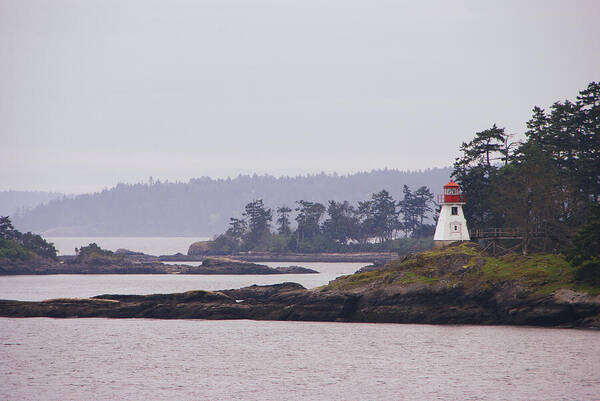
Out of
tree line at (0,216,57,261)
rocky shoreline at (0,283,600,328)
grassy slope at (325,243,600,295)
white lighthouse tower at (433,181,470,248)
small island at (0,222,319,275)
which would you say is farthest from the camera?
tree line at (0,216,57,261)

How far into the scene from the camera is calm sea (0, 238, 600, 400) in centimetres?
4841

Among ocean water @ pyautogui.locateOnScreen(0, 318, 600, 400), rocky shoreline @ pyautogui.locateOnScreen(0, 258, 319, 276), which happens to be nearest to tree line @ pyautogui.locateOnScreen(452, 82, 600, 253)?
ocean water @ pyautogui.locateOnScreen(0, 318, 600, 400)

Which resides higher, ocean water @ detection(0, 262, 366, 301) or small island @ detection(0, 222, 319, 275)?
small island @ detection(0, 222, 319, 275)

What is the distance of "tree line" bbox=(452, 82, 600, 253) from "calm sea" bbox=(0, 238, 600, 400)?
21.2 meters

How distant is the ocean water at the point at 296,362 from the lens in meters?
48.3

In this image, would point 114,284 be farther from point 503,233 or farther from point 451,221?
point 503,233

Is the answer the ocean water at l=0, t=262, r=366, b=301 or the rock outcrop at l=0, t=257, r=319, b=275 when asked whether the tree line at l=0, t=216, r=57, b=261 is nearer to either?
the rock outcrop at l=0, t=257, r=319, b=275

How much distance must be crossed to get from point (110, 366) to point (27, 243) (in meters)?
123

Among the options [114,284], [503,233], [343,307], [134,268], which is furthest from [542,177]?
[134,268]

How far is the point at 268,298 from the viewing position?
8375cm

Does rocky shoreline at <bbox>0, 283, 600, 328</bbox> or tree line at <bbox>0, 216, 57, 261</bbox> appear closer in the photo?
rocky shoreline at <bbox>0, 283, 600, 328</bbox>

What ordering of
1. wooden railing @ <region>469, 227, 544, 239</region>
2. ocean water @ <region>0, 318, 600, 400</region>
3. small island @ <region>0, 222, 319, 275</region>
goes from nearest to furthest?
ocean water @ <region>0, 318, 600, 400</region> < wooden railing @ <region>469, 227, 544, 239</region> < small island @ <region>0, 222, 319, 275</region>

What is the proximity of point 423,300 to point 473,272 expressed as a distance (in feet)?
16.9

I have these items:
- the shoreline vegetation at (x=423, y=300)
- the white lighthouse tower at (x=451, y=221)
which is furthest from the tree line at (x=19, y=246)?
the white lighthouse tower at (x=451, y=221)
